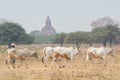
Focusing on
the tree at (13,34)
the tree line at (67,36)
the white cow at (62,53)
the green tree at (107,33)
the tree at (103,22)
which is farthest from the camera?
the tree at (103,22)

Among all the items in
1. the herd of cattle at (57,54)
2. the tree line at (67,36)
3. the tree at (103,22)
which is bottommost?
the herd of cattle at (57,54)

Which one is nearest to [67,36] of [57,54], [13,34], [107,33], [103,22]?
[107,33]

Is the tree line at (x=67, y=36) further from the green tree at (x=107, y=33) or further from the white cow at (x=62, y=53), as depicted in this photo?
the white cow at (x=62, y=53)

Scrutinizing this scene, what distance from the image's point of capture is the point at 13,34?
72.0 m

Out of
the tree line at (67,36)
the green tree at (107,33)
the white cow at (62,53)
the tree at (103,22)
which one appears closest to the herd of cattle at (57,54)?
the white cow at (62,53)

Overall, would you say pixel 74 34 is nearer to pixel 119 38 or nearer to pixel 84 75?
pixel 119 38

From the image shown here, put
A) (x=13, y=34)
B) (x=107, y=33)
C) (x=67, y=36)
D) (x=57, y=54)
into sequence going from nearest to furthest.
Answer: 1. (x=57, y=54)
2. (x=13, y=34)
3. (x=67, y=36)
4. (x=107, y=33)

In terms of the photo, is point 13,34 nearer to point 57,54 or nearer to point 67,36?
point 67,36

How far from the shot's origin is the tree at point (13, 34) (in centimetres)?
Answer: 7162

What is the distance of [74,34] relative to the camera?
2874 inches

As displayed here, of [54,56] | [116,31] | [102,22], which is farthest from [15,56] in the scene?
[102,22]

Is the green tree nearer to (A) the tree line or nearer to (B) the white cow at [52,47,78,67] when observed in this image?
(A) the tree line

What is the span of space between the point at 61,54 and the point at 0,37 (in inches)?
2015

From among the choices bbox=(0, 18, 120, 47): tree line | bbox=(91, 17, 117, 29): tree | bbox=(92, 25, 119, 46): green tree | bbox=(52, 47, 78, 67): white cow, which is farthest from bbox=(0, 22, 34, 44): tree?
bbox=(91, 17, 117, 29): tree
